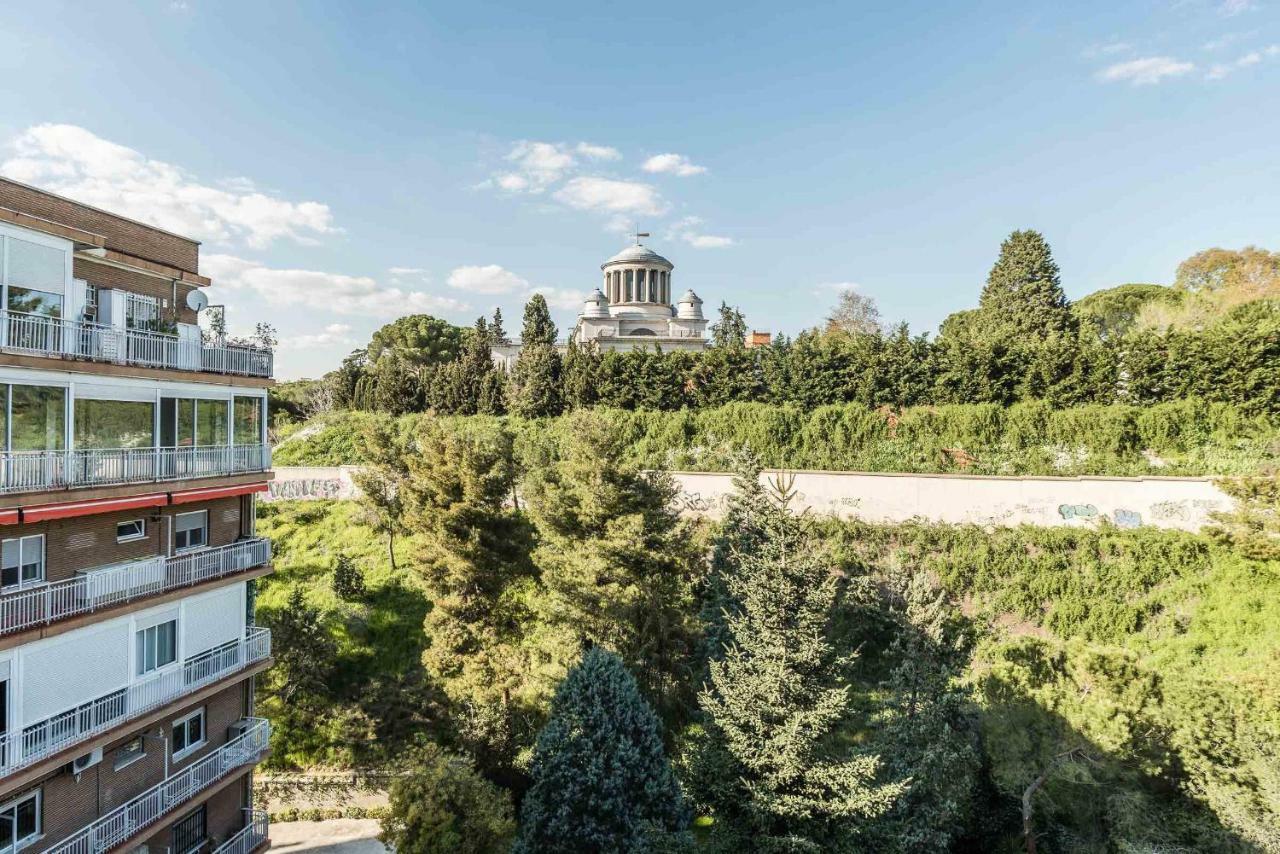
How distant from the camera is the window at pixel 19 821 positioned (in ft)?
28.9

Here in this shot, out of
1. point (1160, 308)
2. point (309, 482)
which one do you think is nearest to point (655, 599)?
point (309, 482)

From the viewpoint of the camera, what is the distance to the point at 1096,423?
2145 centimetres

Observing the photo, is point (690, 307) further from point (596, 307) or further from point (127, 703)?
point (127, 703)

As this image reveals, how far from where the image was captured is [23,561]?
913 cm

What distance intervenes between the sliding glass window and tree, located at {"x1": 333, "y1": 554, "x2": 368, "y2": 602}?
12.8 m

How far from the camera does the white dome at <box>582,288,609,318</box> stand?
167 feet

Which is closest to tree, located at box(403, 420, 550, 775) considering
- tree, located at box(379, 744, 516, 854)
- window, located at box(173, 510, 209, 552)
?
tree, located at box(379, 744, 516, 854)

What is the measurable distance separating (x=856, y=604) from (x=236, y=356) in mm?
17127

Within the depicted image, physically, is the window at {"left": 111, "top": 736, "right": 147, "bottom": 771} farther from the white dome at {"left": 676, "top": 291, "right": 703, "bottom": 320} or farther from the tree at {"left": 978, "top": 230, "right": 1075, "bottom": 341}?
the white dome at {"left": 676, "top": 291, "right": 703, "bottom": 320}

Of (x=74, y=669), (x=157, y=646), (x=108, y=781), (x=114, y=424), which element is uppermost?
(x=114, y=424)

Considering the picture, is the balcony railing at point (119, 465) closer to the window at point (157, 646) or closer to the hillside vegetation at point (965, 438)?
the window at point (157, 646)

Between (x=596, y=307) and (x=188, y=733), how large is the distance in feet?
140

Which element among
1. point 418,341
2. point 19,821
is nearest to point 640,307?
point 418,341

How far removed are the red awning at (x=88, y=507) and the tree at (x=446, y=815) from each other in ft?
24.4
